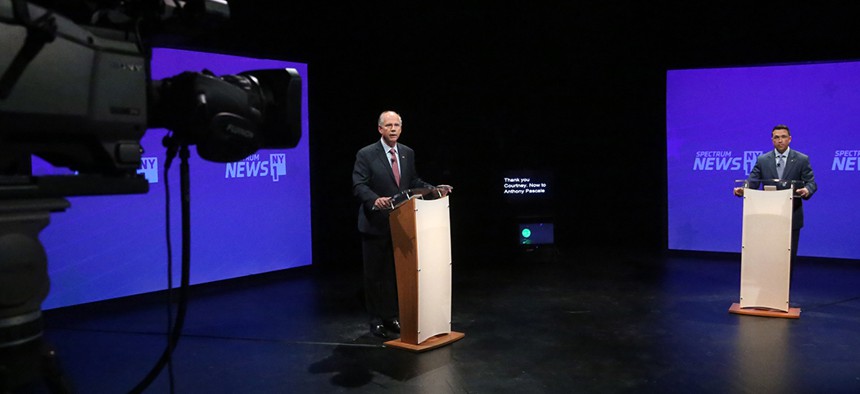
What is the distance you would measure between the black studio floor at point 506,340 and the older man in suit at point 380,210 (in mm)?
198

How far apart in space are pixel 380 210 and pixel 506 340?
1.01m

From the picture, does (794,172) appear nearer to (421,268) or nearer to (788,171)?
(788,171)

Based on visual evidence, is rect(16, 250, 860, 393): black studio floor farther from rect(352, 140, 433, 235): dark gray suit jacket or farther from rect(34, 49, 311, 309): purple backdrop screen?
rect(352, 140, 433, 235): dark gray suit jacket

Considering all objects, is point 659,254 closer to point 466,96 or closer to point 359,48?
point 466,96

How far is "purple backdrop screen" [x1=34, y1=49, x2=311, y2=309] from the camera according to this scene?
4809 mm

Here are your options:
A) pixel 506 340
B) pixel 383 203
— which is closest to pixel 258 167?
pixel 383 203

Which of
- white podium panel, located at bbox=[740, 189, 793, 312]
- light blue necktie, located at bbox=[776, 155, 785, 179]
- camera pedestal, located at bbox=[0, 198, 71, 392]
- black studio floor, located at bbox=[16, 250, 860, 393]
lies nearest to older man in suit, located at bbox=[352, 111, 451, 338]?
black studio floor, located at bbox=[16, 250, 860, 393]

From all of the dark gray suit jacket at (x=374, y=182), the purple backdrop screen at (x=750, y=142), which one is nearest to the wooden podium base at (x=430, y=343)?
the dark gray suit jacket at (x=374, y=182)

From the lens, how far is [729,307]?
4.83 metres

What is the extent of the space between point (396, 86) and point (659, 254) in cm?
317

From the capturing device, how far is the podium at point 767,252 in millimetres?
4422

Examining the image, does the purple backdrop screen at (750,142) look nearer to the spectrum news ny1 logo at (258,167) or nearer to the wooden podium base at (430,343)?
the spectrum news ny1 logo at (258,167)

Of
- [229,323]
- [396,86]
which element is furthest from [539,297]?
Result: [396,86]

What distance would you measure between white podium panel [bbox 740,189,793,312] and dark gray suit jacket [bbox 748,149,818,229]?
0.56 feet
